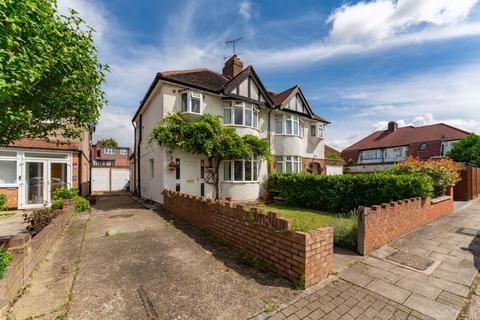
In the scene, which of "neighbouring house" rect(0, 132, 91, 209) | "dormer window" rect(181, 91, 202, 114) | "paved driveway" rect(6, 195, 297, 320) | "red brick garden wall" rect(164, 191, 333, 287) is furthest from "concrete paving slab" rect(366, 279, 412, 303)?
"neighbouring house" rect(0, 132, 91, 209)

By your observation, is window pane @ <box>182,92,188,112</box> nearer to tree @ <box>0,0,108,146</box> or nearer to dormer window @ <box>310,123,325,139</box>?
tree @ <box>0,0,108,146</box>

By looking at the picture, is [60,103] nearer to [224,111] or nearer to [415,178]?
[224,111]

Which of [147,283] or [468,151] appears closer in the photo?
[147,283]

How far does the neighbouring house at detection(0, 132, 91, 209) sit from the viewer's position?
10.5m

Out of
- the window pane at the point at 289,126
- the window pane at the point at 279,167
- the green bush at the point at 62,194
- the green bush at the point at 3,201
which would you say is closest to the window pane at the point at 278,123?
the window pane at the point at 289,126

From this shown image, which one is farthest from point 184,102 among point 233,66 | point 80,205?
point 80,205

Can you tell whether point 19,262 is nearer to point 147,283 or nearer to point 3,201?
point 147,283

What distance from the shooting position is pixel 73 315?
9.67 ft

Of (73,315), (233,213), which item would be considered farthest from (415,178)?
(73,315)

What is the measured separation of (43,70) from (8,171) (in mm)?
10831

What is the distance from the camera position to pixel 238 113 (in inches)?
539

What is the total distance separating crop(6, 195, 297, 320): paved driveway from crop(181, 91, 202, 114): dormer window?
744cm

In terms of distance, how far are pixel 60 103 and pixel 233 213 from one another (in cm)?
424

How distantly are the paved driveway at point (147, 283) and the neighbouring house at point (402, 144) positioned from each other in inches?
953
